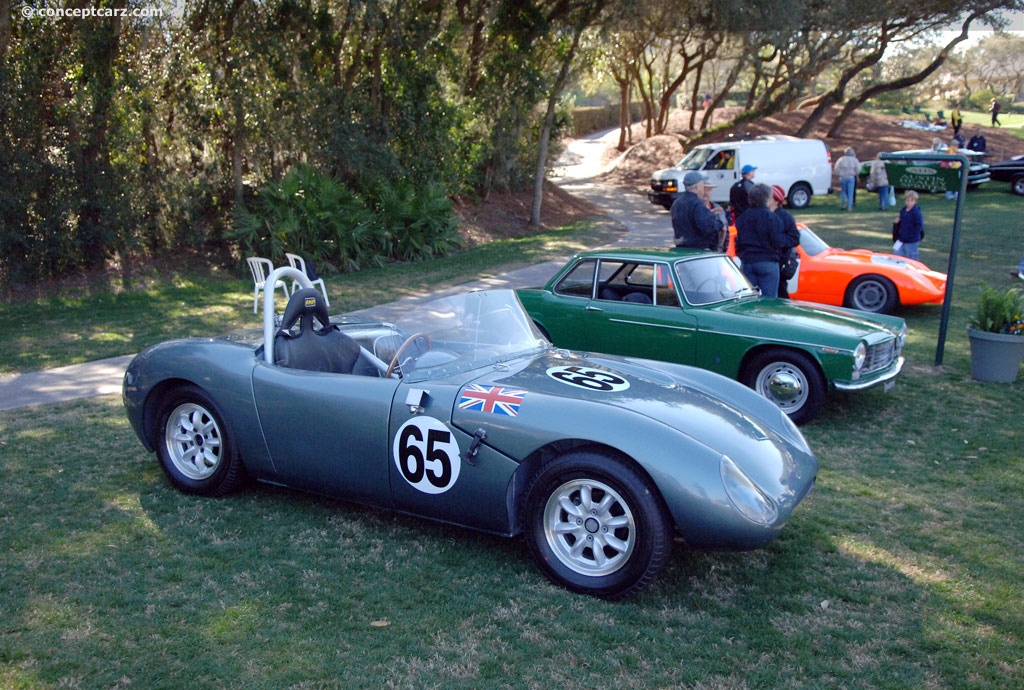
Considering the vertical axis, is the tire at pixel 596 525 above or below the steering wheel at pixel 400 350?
below

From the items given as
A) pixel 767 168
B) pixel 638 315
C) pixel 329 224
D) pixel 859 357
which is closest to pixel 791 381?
pixel 859 357

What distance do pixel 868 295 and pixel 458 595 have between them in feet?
27.9

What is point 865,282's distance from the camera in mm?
10797

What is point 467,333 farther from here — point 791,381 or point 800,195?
point 800,195

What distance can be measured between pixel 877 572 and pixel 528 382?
205 centimetres

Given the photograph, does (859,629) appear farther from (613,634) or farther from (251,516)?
(251,516)

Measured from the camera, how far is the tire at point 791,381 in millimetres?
6902

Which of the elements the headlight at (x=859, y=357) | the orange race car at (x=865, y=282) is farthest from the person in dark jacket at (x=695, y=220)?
the headlight at (x=859, y=357)

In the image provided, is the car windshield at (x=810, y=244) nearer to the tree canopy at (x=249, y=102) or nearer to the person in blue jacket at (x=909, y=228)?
the person in blue jacket at (x=909, y=228)

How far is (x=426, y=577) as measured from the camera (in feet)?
13.9

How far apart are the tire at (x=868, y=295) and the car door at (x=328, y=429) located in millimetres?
8010

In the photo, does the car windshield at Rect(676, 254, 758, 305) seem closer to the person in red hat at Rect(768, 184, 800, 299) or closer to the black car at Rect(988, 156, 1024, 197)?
the person in red hat at Rect(768, 184, 800, 299)

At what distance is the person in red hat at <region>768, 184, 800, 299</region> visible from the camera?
876 cm

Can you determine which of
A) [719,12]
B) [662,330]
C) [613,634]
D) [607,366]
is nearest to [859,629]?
[613,634]
